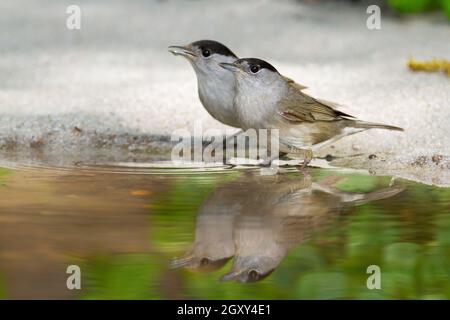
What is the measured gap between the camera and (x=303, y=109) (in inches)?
246

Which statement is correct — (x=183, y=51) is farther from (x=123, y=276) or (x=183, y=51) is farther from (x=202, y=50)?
(x=123, y=276)

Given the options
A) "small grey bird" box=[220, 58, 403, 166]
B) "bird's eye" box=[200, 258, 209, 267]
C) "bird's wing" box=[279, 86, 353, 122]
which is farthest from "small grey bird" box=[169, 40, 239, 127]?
"bird's eye" box=[200, 258, 209, 267]

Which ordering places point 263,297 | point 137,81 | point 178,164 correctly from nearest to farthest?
1. point 263,297
2. point 178,164
3. point 137,81

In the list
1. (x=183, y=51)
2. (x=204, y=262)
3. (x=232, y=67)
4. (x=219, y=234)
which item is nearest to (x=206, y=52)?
(x=183, y=51)

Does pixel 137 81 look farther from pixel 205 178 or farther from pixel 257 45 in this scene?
pixel 205 178

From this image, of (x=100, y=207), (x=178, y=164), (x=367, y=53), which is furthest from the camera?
(x=367, y=53)

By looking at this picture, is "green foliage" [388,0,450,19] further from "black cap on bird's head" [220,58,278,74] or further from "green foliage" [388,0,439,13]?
"black cap on bird's head" [220,58,278,74]

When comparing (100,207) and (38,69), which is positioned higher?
(38,69)

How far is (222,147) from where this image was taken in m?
6.81

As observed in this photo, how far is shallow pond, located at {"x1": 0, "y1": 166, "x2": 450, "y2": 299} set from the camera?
167 inches

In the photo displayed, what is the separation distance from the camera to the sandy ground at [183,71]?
675 centimetres

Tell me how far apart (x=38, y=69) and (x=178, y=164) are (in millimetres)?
2384

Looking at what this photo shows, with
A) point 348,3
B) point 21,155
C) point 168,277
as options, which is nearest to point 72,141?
point 21,155

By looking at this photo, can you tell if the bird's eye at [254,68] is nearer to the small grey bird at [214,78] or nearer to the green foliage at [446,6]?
the small grey bird at [214,78]
